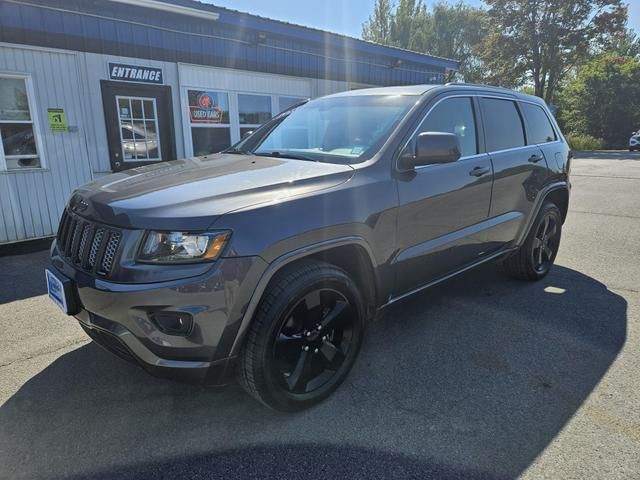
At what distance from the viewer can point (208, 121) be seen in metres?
8.48

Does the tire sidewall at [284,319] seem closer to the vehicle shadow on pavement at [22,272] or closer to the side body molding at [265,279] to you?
the side body molding at [265,279]

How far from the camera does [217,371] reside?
2127mm

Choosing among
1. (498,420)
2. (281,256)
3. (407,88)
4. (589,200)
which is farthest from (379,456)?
(589,200)

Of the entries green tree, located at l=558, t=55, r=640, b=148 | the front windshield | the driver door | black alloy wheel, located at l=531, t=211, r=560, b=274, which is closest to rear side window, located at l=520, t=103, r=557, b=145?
black alloy wheel, located at l=531, t=211, r=560, b=274

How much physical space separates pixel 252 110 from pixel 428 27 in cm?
3578

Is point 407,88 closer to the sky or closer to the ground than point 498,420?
closer to the sky

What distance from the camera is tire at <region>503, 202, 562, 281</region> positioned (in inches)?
170

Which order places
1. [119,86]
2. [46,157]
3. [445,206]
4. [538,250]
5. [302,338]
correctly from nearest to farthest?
[302,338], [445,206], [538,250], [46,157], [119,86]

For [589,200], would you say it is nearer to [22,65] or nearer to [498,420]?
[498,420]

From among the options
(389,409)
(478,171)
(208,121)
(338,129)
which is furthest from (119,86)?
(389,409)

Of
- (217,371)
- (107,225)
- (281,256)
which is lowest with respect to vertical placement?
(217,371)

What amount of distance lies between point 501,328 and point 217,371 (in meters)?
2.40

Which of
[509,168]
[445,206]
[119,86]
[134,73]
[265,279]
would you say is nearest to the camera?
[265,279]

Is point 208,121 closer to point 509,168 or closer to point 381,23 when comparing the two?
point 509,168
